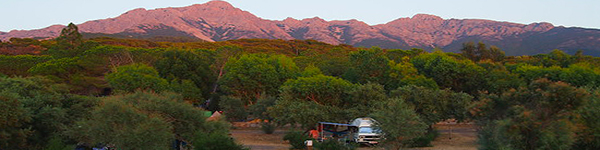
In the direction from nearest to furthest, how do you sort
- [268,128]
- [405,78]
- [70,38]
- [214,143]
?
[214,143], [268,128], [405,78], [70,38]

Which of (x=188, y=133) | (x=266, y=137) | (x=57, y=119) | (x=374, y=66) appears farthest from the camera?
(x=374, y=66)

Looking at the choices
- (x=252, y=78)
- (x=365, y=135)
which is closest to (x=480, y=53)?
(x=252, y=78)

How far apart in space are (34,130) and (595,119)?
23018 mm

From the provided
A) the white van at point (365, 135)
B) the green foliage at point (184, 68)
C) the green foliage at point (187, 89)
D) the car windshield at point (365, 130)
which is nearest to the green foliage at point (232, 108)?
the green foliage at point (187, 89)

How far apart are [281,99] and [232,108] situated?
35.2 feet

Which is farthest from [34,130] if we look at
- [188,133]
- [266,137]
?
[266,137]

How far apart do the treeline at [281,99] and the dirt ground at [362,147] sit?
1.33 m

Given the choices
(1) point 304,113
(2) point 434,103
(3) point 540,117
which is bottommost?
(1) point 304,113

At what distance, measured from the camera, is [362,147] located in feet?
82.4

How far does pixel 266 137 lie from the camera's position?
32.6 m

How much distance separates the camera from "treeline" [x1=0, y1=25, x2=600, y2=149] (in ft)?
45.0

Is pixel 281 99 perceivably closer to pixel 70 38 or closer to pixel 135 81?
pixel 135 81

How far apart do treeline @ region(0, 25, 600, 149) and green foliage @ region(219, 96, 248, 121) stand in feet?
0.37

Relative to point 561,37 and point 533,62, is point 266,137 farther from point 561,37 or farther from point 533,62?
point 561,37
